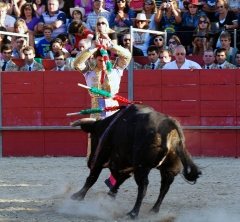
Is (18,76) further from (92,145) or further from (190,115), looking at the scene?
(92,145)

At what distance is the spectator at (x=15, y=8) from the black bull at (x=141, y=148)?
6.23 m

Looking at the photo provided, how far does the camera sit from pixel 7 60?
9.81 meters

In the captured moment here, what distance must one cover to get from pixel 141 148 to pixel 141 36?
5.26 m

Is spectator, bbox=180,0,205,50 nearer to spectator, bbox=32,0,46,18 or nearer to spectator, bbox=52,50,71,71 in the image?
spectator, bbox=52,50,71,71

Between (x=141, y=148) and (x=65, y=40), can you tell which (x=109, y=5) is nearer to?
(x=65, y=40)

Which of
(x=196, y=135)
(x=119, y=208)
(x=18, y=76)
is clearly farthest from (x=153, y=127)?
(x=18, y=76)

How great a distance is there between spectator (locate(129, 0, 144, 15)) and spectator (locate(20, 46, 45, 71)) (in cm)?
196

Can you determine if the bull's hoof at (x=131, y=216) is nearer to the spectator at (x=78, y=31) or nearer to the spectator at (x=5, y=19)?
the spectator at (x=78, y=31)

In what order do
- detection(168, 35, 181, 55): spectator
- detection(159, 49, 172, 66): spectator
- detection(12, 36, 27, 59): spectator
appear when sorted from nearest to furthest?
1. detection(159, 49, 172, 66): spectator
2. detection(168, 35, 181, 55): spectator
3. detection(12, 36, 27, 59): spectator

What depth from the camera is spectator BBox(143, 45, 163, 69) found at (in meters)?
9.16

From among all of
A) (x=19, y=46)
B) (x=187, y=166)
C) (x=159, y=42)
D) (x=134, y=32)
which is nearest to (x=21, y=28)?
(x=19, y=46)

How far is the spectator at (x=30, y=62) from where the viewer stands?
947cm

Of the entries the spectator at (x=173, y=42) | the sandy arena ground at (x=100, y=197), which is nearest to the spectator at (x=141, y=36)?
the spectator at (x=173, y=42)

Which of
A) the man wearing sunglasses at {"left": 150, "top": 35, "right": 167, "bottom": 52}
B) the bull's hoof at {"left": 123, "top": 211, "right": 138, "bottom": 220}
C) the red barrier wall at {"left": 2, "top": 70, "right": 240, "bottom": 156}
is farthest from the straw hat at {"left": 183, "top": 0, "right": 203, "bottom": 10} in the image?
the bull's hoof at {"left": 123, "top": 211, "right": 138, "bottom": 220}
